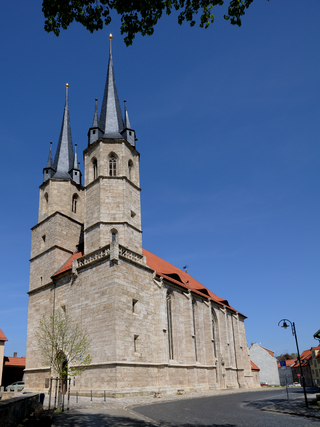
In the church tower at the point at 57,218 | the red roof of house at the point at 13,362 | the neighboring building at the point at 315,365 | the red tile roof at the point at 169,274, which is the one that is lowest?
the neighboring building at the point at 315,365

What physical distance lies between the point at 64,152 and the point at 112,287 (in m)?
17.4

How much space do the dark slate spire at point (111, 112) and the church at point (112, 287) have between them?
0.32ft

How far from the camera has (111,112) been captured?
31312 mm

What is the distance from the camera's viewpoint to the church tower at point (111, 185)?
25.5 metres

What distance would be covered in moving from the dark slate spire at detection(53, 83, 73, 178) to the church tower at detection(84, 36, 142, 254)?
156 inches

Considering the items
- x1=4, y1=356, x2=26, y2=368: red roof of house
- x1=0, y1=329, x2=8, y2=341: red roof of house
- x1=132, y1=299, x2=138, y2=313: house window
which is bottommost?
x1=4, y1=356, x2=26, y2=368: red roof of house

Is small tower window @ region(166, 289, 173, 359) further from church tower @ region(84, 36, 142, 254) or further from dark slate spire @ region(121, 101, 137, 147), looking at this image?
dark slate spire @ region(121, 101, 137, 147)

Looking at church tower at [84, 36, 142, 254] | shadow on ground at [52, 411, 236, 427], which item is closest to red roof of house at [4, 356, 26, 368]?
church tower at [84, 36, 142, 254]

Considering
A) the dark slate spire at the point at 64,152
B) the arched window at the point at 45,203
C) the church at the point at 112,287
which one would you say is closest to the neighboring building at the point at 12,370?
the church at the point at 112,287

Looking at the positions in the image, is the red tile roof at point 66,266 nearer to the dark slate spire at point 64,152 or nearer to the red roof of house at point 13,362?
the dark slate spire at point 64,152

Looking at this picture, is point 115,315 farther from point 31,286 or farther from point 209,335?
point 209,335

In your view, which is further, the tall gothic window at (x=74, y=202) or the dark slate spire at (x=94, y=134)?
the tall gothic window at (x=74, y=202)

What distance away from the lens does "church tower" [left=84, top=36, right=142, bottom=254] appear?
25.5m

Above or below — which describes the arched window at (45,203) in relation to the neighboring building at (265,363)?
above
